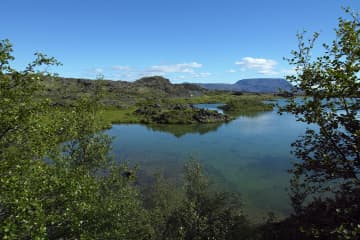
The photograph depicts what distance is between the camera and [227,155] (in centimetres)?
5903

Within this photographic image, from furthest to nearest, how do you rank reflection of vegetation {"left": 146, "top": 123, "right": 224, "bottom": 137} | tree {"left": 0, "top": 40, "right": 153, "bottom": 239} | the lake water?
reflection of vegetation {"left": 146, "top": 123, "right": 224, "bottom": 137} < the lake water < tree {"left": 0, "top": 40, "right": 153, "bottom": 239}

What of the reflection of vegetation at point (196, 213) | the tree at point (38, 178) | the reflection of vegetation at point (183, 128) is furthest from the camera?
the reflection of vegetation at point (183, 128)

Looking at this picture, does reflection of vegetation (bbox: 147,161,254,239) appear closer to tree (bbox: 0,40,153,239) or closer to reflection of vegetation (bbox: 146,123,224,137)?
tree (bbox: 0,40,153,239)

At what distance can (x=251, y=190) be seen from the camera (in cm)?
3825

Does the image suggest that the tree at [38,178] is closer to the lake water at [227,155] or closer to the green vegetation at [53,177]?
the green vegetation at [53,177]

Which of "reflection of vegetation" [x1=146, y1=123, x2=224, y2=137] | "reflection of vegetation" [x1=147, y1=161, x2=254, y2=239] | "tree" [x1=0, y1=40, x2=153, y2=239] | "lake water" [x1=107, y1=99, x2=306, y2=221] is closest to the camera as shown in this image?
"tree" [x1=0, y1=40, x2=153, y2=239]

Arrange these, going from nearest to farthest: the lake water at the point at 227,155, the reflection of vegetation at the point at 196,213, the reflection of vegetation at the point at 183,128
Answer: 1. the reflection of vegetation at the point at 196,213
2. the lake water at the point at 227,155
3. the reflection of vegetation at the point at 183,128

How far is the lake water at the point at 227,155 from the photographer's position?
36844 millimetres

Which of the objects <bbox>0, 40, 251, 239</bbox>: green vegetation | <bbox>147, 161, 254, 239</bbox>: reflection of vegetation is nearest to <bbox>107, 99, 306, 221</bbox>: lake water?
<bbox>0, 40, 251, 239</bbox>: green vegetation

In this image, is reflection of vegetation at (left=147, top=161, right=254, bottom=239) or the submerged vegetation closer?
the submerged vegetation

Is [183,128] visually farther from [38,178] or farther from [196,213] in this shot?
[38,178]

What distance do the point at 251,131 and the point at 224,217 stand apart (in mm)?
71720

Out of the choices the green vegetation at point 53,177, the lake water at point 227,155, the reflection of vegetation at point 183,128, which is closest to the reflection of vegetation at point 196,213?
the green vegetation at point 53,177

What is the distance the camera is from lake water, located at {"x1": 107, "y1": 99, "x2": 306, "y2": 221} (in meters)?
36.8
